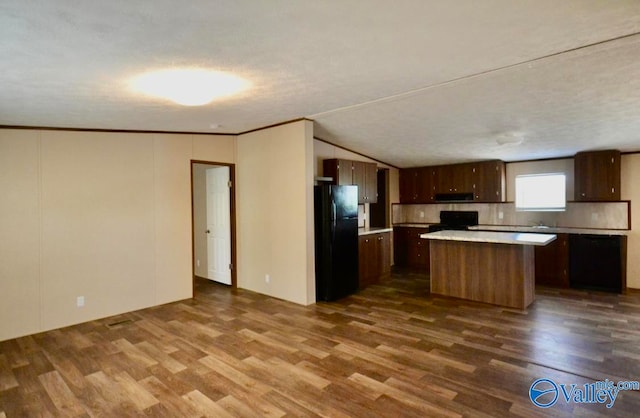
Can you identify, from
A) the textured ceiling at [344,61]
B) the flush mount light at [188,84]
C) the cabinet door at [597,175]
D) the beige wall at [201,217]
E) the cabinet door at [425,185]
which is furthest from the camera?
the cabinet door at [425,185]

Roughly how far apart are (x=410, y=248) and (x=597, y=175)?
345cm

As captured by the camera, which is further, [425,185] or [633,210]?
[425,185]

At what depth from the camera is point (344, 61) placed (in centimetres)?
269

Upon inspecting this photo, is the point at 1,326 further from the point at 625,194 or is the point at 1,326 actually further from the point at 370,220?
the point at 625,194

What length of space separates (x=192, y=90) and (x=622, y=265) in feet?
21.3

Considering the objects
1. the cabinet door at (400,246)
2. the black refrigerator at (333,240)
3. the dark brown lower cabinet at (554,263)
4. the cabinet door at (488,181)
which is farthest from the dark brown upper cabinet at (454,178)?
the black refrigerator at (333,240)

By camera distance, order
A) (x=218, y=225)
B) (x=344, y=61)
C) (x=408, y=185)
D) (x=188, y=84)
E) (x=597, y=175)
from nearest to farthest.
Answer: (x=344, y=61), (x=188, y=84), (x=597, y=175), (x=218, y=225), (x=408, y=185)

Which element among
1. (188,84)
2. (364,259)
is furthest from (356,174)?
(188,84)

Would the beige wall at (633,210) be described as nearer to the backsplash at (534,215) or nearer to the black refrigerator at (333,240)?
the backsplash at (534,215)

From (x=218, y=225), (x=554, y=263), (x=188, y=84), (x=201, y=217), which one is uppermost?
(x=188, y=84)

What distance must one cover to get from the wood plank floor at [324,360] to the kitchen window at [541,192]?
6.67 feet

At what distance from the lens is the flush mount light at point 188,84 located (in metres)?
2.76

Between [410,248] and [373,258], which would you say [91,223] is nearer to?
[373,258]

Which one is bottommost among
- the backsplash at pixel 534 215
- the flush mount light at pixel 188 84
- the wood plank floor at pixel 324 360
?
the wood plank floor at pixel 324 360
